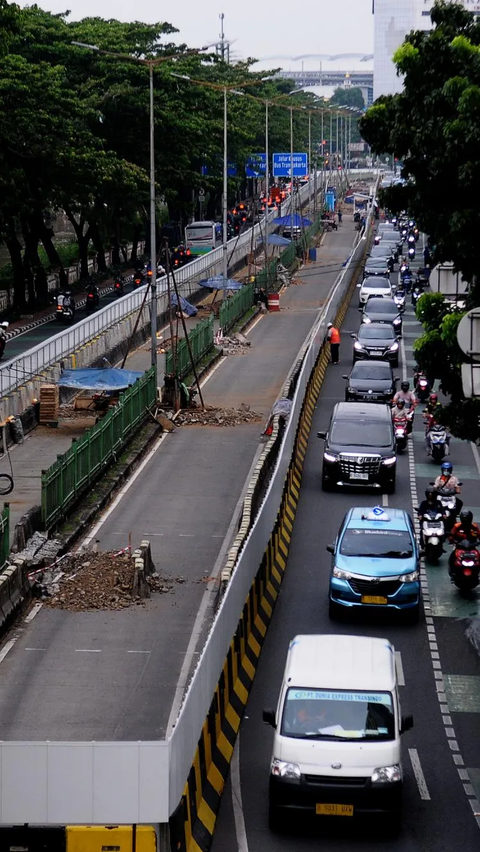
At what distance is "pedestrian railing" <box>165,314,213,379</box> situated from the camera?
43.0 metres

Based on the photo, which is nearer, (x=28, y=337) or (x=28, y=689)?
(x=28, y=689)

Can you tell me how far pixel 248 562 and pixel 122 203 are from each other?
52916 millimetres

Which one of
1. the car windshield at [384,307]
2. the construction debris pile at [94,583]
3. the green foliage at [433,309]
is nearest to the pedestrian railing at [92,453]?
the construction debris pile at [94,583]

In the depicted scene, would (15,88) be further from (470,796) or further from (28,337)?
(470,796)

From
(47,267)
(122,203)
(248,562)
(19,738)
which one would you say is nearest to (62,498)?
(248,562)

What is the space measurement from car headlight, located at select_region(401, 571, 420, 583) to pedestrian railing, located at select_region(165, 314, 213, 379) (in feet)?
59.4

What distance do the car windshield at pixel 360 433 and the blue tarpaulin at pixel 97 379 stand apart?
689cm

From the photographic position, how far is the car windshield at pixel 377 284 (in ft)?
211

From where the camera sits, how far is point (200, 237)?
8950 cm

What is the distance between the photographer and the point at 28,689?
66.3 feet

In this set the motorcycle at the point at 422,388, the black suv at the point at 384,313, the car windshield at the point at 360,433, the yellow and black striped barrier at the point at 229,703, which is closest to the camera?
the yellow and black striped barrier at the point at 229,703

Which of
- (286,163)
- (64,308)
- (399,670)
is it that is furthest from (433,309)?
(286,163)

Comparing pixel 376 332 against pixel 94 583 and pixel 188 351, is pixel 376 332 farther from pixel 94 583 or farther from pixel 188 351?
pixel 94 583

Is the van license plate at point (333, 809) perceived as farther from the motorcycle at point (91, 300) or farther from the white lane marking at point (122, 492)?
the motorcycle at point (91, 300)
